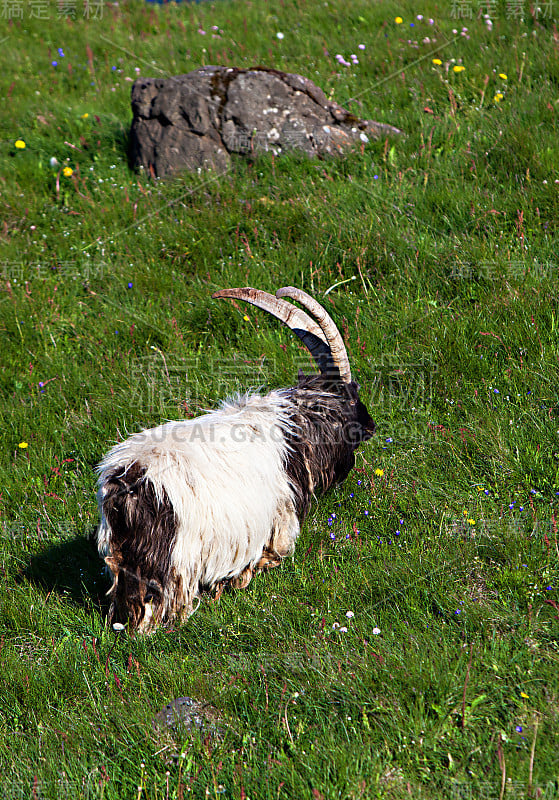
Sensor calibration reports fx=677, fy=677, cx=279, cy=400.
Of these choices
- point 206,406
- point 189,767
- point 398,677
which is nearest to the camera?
point 189,767

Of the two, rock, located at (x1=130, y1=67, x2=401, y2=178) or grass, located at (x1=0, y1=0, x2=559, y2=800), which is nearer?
grass, located at (x1=0, y1=0, x2=559, y2=800)

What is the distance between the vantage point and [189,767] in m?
3.10

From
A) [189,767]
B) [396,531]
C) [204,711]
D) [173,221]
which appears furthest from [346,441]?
[173,221]

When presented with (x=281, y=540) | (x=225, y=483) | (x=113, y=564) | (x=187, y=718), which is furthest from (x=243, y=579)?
(x=187, y=718)

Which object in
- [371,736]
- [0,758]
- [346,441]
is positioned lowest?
[0,758]

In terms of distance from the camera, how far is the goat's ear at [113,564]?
3.66 m

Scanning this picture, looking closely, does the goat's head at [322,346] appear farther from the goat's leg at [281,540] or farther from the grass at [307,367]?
the goat's leg at [281,540]

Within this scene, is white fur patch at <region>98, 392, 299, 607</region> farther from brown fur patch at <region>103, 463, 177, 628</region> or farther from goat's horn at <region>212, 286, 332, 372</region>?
goat's horn at <region>212, 286, 332, 372</region>

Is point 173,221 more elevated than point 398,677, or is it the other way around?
point 173,221

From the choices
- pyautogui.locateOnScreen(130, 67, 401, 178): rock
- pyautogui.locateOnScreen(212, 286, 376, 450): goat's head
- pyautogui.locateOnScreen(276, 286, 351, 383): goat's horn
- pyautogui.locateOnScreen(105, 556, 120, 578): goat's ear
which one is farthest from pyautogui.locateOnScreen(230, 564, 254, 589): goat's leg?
pyautogui.locateOnScreen(130, 67, 401, 178): rock

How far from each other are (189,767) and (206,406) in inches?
117

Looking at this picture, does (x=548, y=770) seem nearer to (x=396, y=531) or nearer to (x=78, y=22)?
(x=396, y=531)

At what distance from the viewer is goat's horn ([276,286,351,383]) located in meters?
4.41

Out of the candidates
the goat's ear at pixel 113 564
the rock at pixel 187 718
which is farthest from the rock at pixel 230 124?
the rock at pixel 187 718
